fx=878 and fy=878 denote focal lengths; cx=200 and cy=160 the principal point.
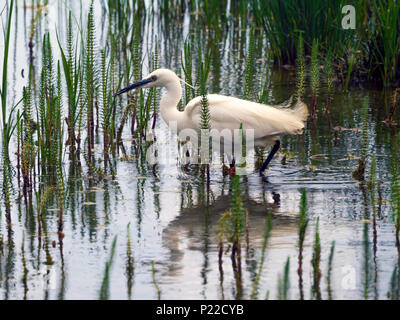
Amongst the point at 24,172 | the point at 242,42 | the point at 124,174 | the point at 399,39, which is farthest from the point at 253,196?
the point at 242,42

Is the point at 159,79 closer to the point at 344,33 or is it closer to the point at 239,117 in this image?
the point at 239,117

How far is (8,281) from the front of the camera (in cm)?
498

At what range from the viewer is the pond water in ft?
16.1

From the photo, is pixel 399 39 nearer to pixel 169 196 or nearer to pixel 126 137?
pixel 126 137

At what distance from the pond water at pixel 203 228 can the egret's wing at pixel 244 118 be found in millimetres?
380

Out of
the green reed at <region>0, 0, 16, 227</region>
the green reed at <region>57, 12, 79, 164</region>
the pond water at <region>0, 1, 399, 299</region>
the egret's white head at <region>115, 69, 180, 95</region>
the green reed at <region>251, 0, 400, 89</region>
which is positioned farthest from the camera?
the green reed at <region>251, 0, 400, 89</region>

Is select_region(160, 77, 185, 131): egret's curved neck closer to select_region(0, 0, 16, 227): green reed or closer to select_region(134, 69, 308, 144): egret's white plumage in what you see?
select_region(134, 69, 308, 144): egret's white plumage

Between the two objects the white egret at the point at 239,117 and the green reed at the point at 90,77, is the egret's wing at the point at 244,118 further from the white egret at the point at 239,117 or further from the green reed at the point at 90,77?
the green reed at the point at 90,77

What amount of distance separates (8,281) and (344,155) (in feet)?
12.0

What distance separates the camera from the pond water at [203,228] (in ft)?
16.1

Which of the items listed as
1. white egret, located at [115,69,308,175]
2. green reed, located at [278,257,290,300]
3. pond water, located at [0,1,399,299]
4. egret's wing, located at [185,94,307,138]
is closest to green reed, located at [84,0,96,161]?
pond water, located at [0,1,399,299]

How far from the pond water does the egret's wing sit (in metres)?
0.38

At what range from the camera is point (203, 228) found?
6.03 m

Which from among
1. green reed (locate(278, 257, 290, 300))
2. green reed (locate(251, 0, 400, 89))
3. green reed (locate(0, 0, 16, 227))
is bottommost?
green reed (locate(278, 257, 290, 300))
